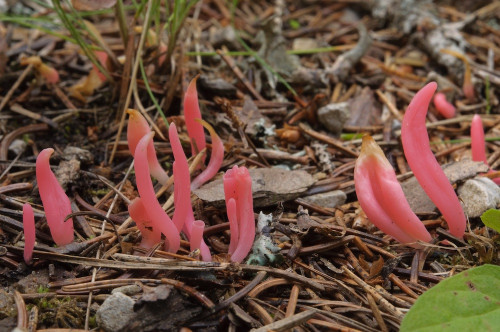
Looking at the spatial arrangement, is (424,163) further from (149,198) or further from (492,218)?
(149,198)

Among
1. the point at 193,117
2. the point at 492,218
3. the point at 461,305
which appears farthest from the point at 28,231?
the point at 492,218

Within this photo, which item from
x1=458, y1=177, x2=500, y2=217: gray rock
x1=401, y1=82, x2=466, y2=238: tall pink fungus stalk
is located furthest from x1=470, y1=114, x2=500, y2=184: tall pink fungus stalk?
x1=401, y1=82, x2=466, y2=238: tall pink fungus stalk

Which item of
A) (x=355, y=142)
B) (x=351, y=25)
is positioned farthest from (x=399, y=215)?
(x=351, y=25)

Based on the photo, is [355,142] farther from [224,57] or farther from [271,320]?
[271,320]

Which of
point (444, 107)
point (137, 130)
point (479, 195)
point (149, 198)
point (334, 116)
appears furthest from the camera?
point (444, 107)

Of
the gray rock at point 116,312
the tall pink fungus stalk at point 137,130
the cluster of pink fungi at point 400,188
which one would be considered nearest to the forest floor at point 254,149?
the gray rock at point 116,312

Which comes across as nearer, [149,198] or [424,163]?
[149,198]
